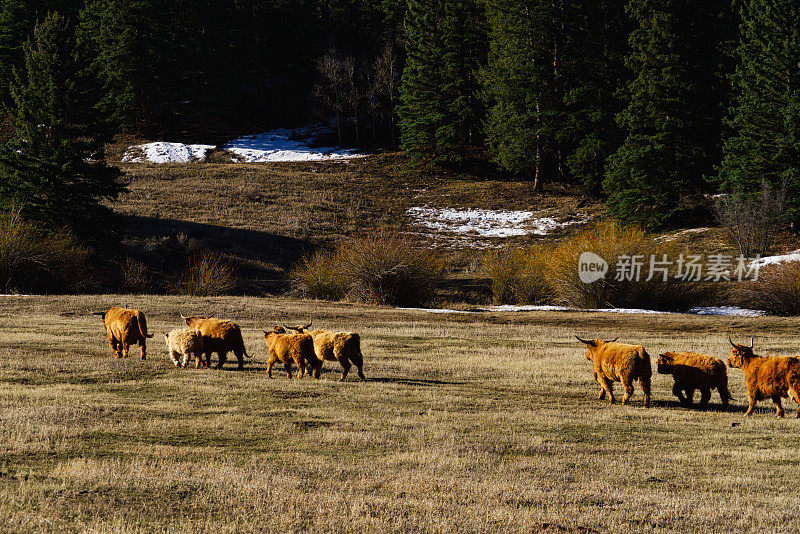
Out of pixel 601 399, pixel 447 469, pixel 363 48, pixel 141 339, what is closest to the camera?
pixel 447 469

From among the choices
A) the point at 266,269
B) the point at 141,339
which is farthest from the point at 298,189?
the point at 141,339

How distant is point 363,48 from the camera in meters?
96.9

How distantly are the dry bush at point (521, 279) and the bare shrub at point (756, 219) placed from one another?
13.3 m

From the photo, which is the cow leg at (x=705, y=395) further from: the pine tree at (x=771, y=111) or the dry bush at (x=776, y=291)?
the pine tree at (x=771, y=111)

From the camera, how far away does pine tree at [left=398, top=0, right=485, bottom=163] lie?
→ 71.9 metres

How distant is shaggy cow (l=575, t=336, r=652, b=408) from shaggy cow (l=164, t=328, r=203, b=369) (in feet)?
27.5

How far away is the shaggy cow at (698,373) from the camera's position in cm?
1418

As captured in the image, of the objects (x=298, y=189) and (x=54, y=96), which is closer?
(x=54, y=96)

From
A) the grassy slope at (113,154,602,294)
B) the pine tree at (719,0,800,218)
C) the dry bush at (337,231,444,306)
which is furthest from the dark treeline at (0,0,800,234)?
the dry bush at (337,231,444,306)

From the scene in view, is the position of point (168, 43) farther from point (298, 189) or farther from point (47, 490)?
point (47, 490)

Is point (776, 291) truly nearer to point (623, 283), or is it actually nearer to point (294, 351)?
point (623, 283)

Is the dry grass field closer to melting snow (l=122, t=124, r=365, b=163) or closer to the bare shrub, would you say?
the bare shrub

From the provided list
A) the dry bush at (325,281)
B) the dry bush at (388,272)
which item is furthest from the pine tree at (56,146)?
the dry bush at (388,272)

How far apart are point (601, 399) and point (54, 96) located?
35.8 metres
